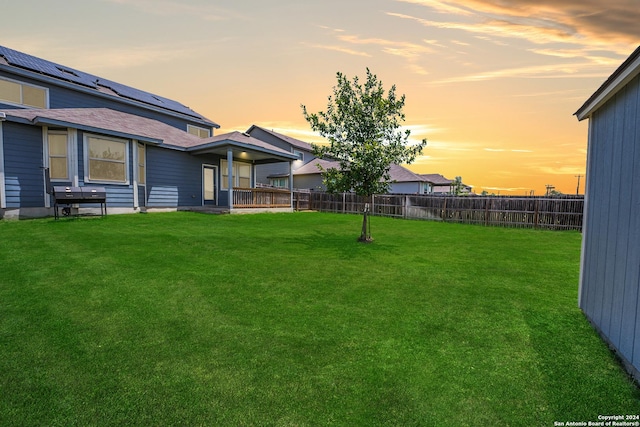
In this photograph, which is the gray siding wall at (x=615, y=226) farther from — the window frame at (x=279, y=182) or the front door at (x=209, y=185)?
the window frame at (x=279, y=182)

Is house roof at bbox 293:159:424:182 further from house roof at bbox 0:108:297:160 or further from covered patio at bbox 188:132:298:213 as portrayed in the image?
house roof at bbox 0:108:297:160

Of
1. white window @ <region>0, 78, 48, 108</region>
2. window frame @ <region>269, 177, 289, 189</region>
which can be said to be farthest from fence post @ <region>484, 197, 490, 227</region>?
white window @ <region>0, 78, 48, 108</region>

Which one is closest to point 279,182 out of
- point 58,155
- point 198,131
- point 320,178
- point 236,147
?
point 320,178

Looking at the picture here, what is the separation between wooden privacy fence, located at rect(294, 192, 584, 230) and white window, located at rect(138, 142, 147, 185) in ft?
39.2

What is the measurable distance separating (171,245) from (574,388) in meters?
7.53

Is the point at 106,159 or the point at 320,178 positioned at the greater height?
the point at 320,178

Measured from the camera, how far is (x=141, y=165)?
14.2 m

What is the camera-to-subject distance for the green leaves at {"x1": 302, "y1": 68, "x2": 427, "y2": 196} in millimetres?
8766

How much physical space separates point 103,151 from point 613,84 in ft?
50.4

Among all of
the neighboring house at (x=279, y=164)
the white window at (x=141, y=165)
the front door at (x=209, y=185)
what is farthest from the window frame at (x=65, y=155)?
the neighboring house at (x=279, y=164)

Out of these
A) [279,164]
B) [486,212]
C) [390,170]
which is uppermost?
[279,164]

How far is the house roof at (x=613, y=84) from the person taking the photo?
8.70ft

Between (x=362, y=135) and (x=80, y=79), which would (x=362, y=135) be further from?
(x=80, y=79)

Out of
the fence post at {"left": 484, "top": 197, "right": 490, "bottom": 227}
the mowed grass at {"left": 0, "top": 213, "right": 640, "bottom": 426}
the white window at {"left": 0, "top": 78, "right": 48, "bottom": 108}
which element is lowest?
the mowed grass at {"left": 0, "top": 213, "right": 640, "bottom": 426}
